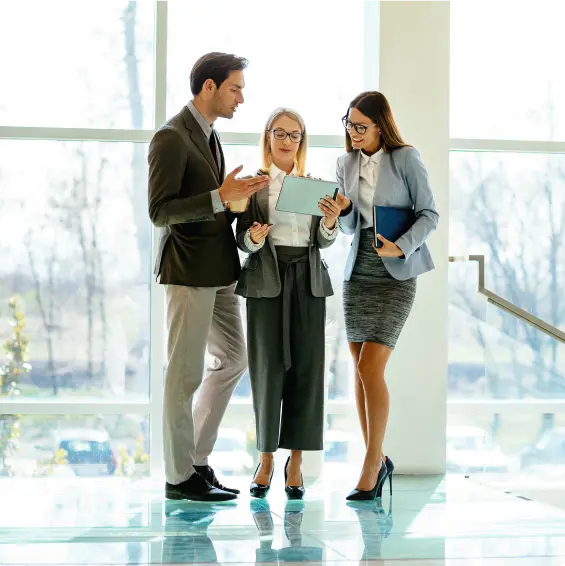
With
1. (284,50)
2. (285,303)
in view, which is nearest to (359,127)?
(285,303)

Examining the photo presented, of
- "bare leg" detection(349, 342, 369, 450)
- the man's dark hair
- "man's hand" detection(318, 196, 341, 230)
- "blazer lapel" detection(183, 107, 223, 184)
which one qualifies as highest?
the man's dark hair

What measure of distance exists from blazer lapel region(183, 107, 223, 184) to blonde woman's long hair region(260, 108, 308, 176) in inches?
9.4

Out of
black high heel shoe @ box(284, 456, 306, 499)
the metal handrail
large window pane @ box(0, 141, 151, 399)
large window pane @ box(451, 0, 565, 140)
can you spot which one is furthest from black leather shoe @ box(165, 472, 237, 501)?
large window pane @ box(451, 0, 565, 140)

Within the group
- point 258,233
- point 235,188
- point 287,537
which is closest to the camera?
point 287,537

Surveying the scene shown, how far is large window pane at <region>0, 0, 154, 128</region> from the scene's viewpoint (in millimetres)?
4605

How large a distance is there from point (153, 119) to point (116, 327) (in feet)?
3.48

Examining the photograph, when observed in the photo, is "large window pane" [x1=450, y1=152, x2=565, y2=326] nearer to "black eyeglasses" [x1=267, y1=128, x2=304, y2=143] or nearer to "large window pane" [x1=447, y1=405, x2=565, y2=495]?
"large window pane" [x1=447, y1=405, x2=565, y2=495]

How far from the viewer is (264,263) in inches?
152

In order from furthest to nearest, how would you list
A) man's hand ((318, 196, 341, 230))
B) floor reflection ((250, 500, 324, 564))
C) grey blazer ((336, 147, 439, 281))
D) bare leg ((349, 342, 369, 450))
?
1. bare leg ((349, 342, 369, 450))
2. grey blazer ((336, 147, 439, 281))
3. man's hand ((318, 196, 341, 230))
4. floor reflection ((250, 500, 324, 564))

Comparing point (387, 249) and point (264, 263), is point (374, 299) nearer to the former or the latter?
point (387, 249)

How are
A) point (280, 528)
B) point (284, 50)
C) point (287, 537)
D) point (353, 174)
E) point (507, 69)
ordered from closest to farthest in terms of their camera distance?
1. point (287, 537)
2. point (280, 528)
3. point (353, 174)
4. point (284, 50)
5. point (507, 69)

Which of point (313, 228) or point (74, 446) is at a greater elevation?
point (313, 228)

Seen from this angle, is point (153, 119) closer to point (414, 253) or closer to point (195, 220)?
point (195, 220)

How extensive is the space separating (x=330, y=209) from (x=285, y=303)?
45 centimetres
